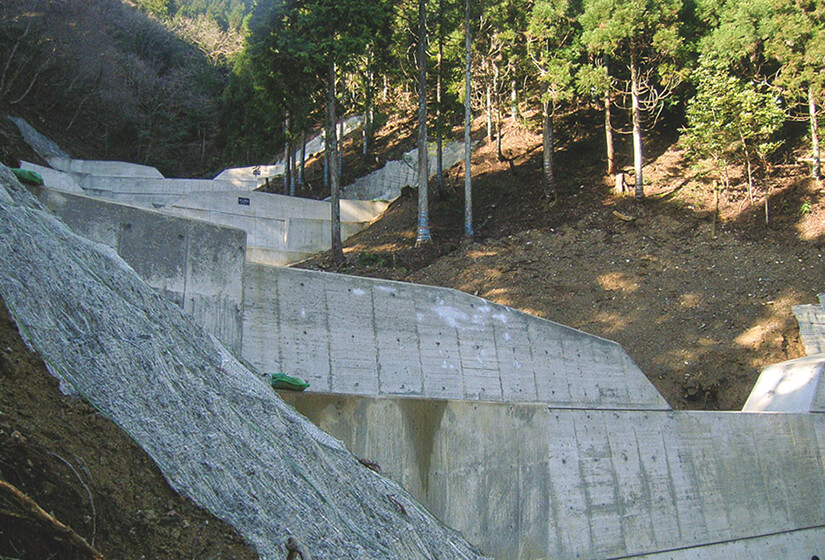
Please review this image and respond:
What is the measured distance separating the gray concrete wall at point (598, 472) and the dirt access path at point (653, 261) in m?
2.52

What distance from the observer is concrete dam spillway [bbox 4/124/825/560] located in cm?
919

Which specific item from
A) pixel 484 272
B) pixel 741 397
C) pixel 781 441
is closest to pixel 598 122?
pixel 484 272

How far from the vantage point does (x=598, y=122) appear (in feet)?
89.0

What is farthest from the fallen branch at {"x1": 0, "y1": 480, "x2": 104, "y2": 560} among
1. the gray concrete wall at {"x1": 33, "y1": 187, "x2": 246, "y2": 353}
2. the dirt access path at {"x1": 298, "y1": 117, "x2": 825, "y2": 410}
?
the dirt access path at {"x1": 298, "y1": 117, "x2": 825, "y2": 410}

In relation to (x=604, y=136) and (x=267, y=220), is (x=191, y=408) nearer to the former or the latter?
(x=267, y=220)

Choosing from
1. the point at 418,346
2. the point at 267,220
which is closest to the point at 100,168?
the point at 267,220

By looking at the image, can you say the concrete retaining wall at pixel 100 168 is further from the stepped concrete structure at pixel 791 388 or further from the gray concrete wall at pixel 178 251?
the stepped concrete structure at pixel 791 388

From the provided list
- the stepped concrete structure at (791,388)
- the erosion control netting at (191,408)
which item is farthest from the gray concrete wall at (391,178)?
the erosion control netting at (191,408)

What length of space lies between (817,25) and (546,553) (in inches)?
743

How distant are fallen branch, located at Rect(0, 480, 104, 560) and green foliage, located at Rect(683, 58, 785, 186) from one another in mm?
20256

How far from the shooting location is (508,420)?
1000cm

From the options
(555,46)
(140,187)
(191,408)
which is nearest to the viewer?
(191,408)

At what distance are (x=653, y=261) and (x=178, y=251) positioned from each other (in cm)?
1373

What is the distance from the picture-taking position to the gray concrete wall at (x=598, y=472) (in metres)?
9.08
